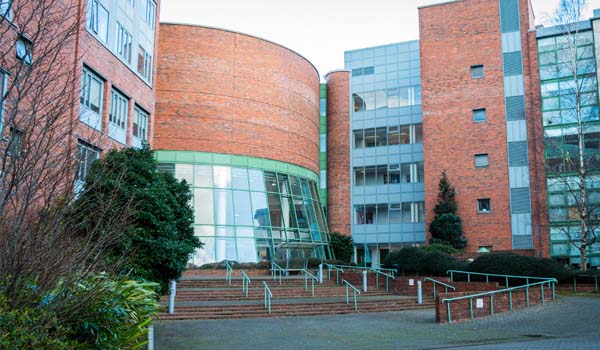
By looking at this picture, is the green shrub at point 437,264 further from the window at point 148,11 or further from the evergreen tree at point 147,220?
the window at point 148,11

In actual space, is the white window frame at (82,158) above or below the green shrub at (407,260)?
above

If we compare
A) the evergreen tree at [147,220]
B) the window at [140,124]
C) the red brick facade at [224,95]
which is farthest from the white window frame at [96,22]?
the red brick facade at [224,95]

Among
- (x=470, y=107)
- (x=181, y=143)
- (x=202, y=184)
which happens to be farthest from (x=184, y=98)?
(x=470, y=107)

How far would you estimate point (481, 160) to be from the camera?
3747 centimetres

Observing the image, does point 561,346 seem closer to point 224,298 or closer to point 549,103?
point 224,298

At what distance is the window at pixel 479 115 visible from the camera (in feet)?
124

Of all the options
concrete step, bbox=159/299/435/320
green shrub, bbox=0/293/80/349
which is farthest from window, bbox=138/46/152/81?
green shrub, bbox=0/293/80/349

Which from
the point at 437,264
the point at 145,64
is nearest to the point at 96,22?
the point at 145,64

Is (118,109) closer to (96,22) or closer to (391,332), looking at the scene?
(96,22)

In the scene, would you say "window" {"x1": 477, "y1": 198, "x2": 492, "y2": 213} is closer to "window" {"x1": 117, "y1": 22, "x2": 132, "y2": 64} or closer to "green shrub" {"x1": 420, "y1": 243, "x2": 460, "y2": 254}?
"green shrub" {"x1": 420, "y1": 243, "x2": 460, "y2": 254}

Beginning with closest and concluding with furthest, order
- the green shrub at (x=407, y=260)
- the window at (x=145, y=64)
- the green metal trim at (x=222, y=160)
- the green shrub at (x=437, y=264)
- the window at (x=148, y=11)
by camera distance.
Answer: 1. the green shrub at (x=437, y=264)
2. the green shrub at (x=407, y=260)
3. the window at (x=145, y=64)
4. the window at (x=148, y=11)
5. the green metal trim at (x=222, y=160)

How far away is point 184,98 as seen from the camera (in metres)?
32.9

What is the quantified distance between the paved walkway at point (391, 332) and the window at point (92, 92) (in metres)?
10.3

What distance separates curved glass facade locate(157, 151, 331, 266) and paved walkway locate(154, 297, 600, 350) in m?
14.4
